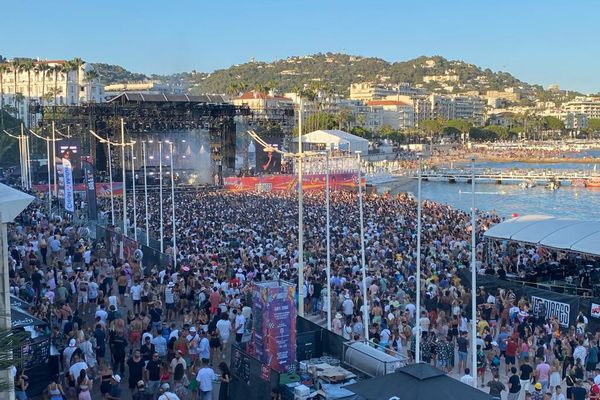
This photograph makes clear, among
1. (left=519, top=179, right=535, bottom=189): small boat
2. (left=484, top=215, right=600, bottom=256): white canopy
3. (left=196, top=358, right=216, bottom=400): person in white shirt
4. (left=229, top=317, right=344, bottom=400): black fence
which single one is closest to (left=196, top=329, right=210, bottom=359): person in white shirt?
(left=229, top=317, right=344, bottom=400): black fence

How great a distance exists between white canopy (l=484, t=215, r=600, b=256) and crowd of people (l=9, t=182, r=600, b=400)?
1.67 meters

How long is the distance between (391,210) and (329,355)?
24327 mm

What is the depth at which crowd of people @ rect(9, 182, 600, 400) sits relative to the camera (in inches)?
431

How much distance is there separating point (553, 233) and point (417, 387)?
473 inches

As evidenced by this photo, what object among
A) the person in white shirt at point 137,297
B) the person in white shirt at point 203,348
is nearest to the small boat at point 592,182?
the person in white shirt at point 137,297

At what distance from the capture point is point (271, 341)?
10.8m

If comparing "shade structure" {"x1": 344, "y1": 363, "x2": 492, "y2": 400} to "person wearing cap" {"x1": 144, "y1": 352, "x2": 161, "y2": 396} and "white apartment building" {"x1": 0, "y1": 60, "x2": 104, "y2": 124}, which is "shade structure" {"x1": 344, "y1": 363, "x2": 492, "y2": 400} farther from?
"white apartment building" {"x1": 0, "y1": 60, "x2": 104, "y2": 124}

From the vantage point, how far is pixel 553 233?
1859cm

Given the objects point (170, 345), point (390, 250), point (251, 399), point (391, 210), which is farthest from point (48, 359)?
point (391, 210)

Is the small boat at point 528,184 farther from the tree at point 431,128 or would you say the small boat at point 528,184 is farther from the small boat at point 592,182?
the tree at point 431,128

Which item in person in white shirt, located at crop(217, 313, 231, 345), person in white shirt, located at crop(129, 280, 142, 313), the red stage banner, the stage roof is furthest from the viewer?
the stage roof

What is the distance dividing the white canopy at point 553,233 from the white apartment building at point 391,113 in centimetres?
15997

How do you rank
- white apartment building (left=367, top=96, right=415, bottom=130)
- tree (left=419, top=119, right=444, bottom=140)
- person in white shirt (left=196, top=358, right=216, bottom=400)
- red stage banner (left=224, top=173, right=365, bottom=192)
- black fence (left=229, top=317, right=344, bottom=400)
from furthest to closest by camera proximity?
white apartment building (left=367, top=96, right=415, bottom=130), tree (left=419, top=119, right=444, bottom=140), red stage banner (left=224, top=173, right=365, bottom=192), person in white shirt (left=196, top=358, right=216, bottom=400), black fence (left=229, top=317, right=344, bottom=400)

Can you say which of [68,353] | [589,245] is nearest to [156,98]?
[589,245]
